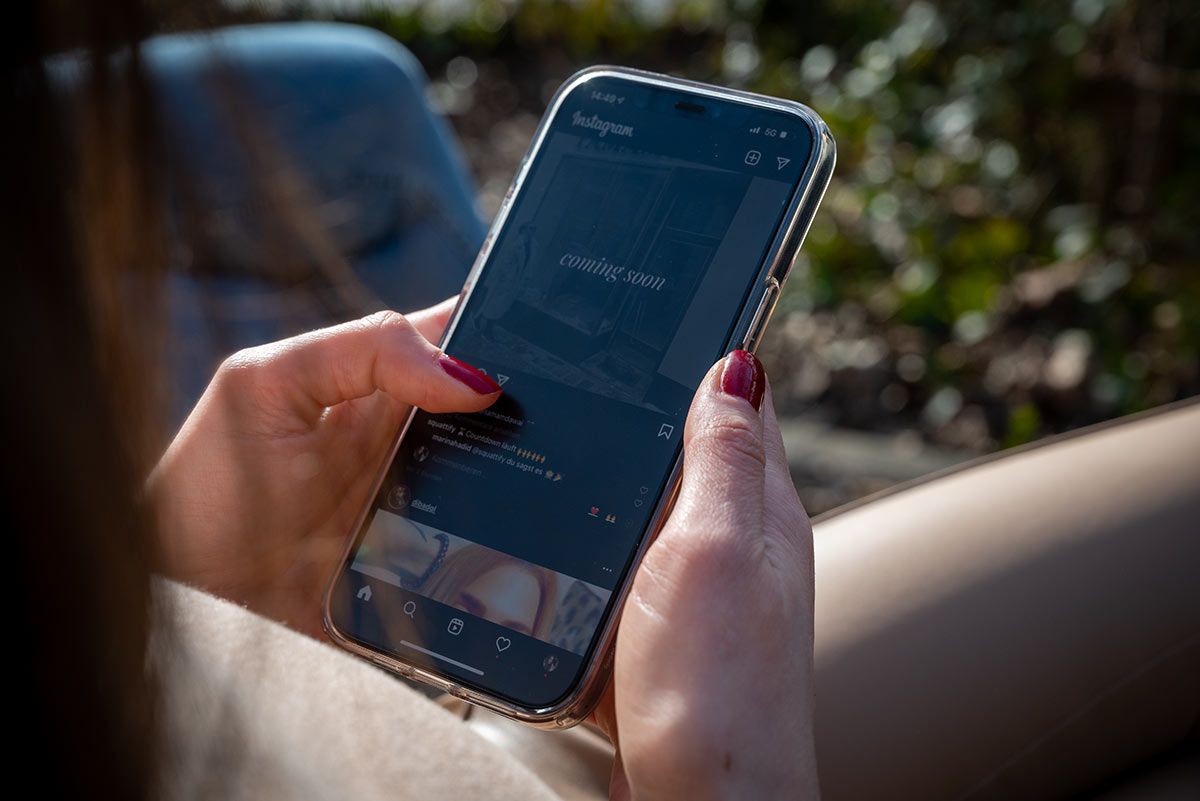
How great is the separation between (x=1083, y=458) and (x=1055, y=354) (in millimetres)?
968

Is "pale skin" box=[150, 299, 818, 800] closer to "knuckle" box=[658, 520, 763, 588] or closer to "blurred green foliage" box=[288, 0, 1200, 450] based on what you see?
"knuckle" box=[658, 520, 763, 588]

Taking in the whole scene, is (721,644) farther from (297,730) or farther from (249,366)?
(249,366)

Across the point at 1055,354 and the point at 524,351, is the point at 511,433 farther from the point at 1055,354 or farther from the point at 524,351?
the point at 1055,354

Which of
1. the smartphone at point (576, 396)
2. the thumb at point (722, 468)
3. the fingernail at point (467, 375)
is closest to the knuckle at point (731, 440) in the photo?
the thumb at point (722, 468)

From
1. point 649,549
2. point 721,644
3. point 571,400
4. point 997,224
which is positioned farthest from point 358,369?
point 997,224

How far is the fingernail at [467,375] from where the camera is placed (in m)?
1.02

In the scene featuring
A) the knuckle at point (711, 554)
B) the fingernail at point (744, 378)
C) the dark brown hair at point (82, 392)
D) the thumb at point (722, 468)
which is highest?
the dark brown hair at point (82, 392)

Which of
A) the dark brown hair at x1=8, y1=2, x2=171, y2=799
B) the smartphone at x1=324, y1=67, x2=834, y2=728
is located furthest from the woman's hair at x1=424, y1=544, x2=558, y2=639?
the dark brown hair at x1=8, y1=2, x2=171, y2=799

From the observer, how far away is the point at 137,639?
0.51 m

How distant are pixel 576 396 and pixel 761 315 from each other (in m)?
0.19

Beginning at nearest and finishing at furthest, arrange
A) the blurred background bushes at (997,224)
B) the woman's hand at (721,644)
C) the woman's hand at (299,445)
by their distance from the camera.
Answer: the woman's hand at (721,644) < the woman's hand at (299,445) < the blurred background bushes at (997,224)

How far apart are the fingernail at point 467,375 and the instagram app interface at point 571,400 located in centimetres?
3

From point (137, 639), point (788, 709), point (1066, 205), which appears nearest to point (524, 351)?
point (788, 709)

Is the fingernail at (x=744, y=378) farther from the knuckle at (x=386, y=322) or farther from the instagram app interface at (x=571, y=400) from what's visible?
the knuckle at (x=386, y=322)
